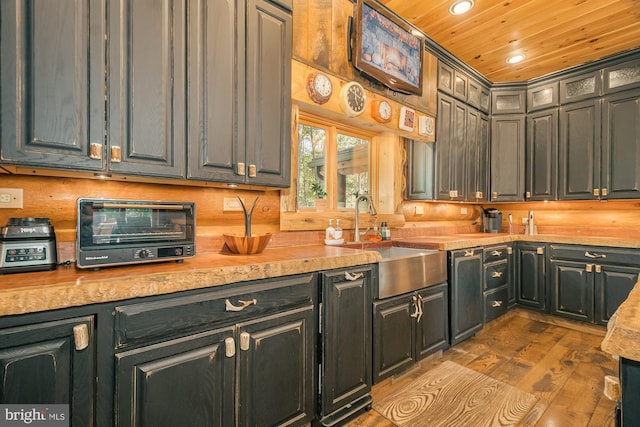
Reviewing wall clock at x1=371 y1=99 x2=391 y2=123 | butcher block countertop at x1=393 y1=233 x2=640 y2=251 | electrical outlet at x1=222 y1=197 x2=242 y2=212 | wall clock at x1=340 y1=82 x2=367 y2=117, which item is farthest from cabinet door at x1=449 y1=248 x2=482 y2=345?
electrical outlet at x1=222 y1=197 x2=242 y2=212

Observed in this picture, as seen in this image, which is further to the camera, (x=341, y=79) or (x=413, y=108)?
(x=413, y=108)

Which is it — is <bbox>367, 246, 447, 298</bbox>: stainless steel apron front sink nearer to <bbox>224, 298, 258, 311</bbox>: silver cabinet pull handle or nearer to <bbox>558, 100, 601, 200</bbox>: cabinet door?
<bbox>224, 298, 258, 311</bbox>: silver cabinet pull handle

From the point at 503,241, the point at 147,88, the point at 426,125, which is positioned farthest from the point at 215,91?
the point at 503,241

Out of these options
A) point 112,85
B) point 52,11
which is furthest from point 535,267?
point 52,11

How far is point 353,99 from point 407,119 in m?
0.70

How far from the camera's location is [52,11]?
3.73ft

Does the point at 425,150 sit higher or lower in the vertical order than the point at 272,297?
higher

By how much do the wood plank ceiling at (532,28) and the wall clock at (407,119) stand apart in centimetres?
76

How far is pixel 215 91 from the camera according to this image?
1.56 m

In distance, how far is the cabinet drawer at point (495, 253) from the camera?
296cm

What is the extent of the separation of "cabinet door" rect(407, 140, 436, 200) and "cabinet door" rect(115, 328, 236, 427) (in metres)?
2.36

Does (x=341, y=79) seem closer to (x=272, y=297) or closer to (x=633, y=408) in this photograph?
(x=272, y=297)

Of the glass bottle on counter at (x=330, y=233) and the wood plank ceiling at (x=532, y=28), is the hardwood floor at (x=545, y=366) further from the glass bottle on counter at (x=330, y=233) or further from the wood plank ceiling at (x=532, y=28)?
the wood plank ceiling at (x=532, y=28)

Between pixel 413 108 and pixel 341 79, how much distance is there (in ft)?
3.03
